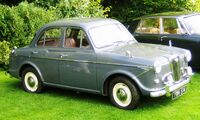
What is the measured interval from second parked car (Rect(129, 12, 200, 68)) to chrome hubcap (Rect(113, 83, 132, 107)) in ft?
11.3

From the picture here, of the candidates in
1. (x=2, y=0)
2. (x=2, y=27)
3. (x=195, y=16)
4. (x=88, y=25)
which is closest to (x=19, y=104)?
(x=88, y=25)

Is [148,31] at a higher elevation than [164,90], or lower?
higher

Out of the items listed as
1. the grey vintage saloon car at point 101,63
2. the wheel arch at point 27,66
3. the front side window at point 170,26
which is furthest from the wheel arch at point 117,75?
the front side window at point 170,26

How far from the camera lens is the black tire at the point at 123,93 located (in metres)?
8.22

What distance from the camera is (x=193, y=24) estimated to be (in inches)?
460

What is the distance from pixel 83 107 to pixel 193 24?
4.50 metres

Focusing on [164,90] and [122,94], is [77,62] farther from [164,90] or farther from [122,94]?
[164,90]

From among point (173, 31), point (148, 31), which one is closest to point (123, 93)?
point (173, 31)

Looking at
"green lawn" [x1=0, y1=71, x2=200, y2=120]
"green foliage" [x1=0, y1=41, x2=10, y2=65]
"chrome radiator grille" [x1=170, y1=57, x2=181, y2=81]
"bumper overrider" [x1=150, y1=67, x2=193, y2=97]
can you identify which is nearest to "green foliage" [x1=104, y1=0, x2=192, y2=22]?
"green foliage" [x1=0, y1=41, x2=10, y2=65]

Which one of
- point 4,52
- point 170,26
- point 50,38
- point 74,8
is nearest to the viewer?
point 50,38

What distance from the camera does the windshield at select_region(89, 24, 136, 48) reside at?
8977 mm

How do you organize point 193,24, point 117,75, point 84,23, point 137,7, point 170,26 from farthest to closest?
point 137,7, point 170,26, point 193,24, point 84,23, point 117,75

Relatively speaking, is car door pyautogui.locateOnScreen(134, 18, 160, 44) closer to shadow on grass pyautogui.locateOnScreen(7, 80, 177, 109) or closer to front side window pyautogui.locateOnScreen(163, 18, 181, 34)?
front side window pyautogui.locateOnScreen(163, 18, 181, 34)

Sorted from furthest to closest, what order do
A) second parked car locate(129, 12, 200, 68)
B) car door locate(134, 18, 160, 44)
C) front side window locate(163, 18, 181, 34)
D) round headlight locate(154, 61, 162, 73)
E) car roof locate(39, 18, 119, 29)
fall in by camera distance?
car door locate(134, 18, 160, 44), front side window locate(163, 18, 181, 34), second parked car locate(129, 12, 200, 68), car roof locate(39, 18, 119, 29), round headlight locate(154, 61, 162, 73)
